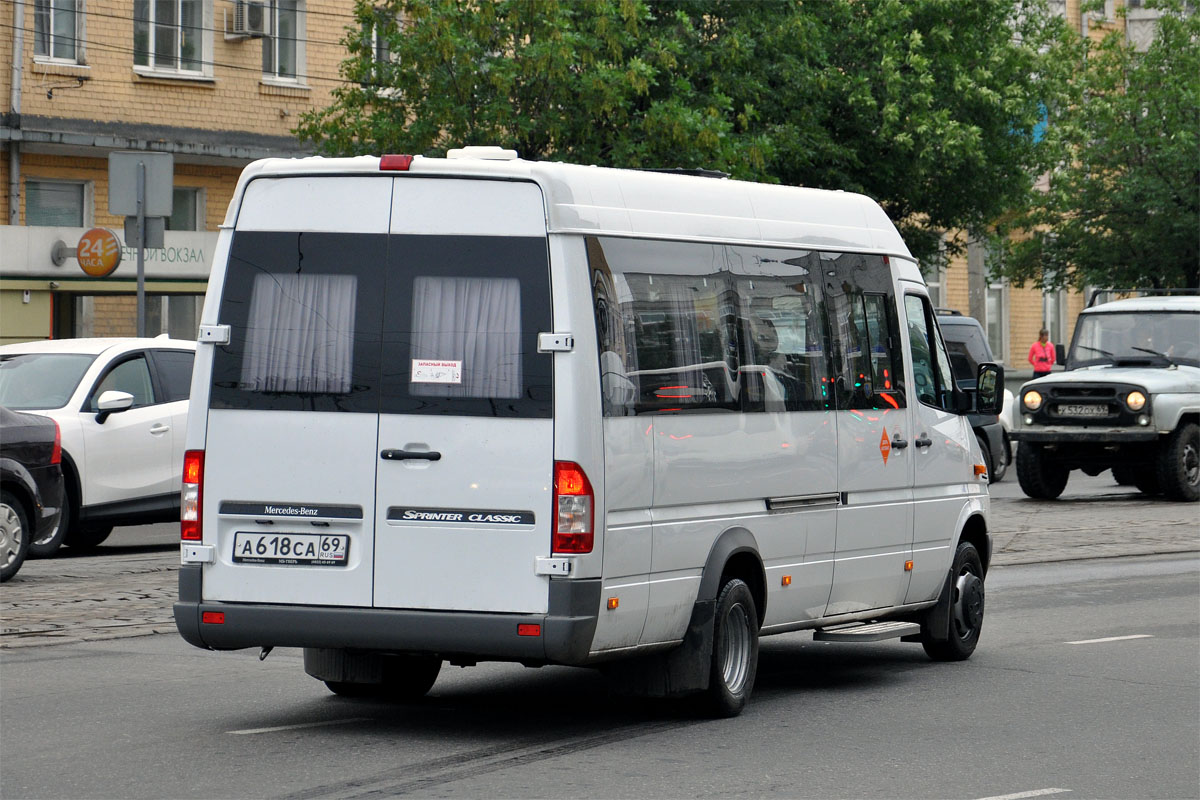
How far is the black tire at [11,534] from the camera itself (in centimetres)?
1441

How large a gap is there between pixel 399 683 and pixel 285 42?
26354mm

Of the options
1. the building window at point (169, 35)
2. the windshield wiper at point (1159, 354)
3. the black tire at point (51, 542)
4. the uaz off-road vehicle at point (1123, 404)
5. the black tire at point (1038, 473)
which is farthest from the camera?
the building window at point (169, 35)

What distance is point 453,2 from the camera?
87.2 ft

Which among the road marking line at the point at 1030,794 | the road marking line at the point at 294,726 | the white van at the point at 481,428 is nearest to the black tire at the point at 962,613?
the white van at the point at 481,428

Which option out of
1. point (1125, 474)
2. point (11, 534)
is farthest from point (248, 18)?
point (11, 534)

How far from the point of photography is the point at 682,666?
346 inches

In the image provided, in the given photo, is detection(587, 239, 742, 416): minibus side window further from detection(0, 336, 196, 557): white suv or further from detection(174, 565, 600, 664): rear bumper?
detection(0, 336, 196, 557): white suv

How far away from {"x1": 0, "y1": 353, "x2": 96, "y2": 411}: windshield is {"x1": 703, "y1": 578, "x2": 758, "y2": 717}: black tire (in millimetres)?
9071

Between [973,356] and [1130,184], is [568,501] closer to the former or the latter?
[973,356]

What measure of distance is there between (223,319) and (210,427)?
450 millimetres

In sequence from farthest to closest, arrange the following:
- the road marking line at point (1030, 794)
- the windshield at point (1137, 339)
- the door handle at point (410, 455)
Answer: the windshield at point (1137, 339)
the door handle at point (410, 455)
the road marking line at point (1030, 794)

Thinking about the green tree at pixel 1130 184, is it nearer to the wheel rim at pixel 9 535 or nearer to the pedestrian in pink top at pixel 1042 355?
the pedestrian in pink top at pixel 1042 355

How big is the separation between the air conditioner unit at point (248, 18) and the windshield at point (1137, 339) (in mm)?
14662

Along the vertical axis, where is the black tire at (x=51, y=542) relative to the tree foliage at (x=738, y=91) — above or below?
below
